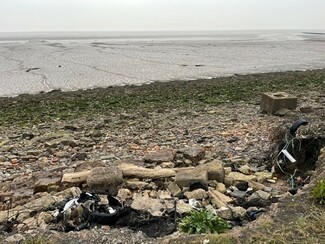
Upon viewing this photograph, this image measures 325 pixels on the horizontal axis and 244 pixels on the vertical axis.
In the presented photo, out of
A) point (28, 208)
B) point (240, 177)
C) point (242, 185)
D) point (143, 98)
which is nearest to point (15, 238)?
point (28, 208)

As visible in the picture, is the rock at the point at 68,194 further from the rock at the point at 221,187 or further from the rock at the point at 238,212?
the rock at the point at 238,212

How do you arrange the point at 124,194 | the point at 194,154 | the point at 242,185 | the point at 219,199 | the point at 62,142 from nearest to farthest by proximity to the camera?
the point at 219,199 < the point at 124,194 < the point at 242,185 < the point at 194,154 < the point at 62,142

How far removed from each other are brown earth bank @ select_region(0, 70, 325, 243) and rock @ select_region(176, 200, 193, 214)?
0.01 meters

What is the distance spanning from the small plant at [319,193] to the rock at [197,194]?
159cm

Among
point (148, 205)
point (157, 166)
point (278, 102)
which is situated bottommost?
point (157, 166)

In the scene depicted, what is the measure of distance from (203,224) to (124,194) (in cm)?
180

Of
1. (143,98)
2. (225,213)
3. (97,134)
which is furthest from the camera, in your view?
(143,98)

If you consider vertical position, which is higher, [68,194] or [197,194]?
[197,194]

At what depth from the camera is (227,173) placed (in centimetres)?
658

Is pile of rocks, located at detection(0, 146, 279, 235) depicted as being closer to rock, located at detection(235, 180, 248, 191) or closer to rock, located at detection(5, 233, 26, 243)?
rock, located at detection(235, 180, 248, 191)

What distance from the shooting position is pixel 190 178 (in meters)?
5.86

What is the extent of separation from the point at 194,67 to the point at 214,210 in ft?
76.9

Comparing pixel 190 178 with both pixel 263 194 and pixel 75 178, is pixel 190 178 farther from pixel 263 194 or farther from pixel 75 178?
pixel 75 178

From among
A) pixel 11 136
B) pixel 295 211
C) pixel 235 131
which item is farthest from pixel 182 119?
pixel 295 211
